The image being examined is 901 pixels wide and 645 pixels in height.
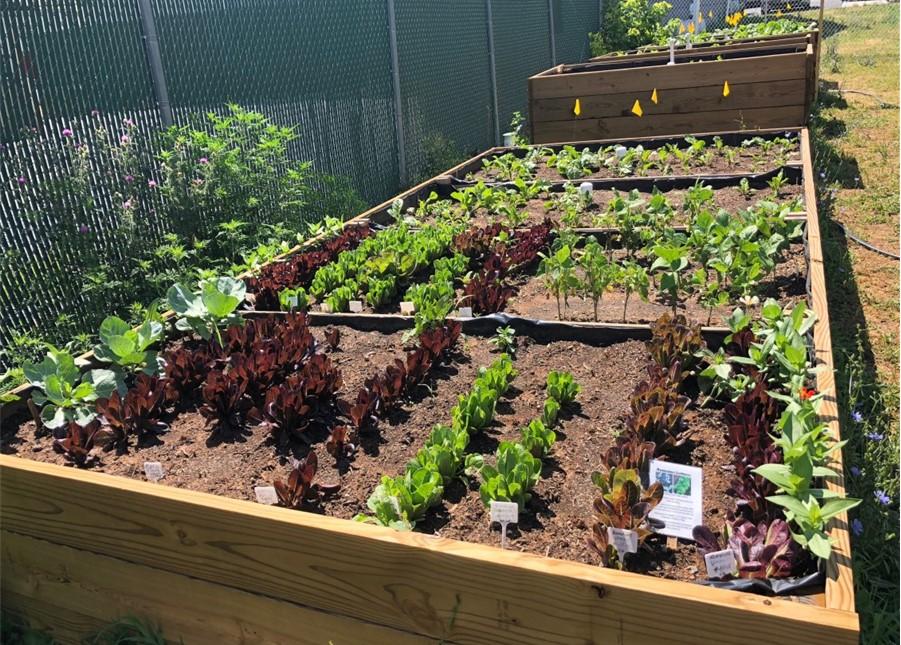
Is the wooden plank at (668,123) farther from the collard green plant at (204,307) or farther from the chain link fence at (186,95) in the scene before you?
the collard green plant at (204,307)

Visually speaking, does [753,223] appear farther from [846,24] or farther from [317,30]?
[846,24]

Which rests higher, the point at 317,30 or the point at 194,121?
the point at 317,30

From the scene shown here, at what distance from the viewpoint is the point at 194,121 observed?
5445 millimetres

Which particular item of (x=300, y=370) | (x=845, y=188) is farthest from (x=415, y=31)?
(x=300, y=370)

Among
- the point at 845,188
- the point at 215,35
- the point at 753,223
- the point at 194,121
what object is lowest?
the point at 845,188

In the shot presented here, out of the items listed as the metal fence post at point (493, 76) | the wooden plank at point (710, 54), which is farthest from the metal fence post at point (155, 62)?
the metal fence post at point (493, 76)

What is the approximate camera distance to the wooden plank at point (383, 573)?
1.46 metres

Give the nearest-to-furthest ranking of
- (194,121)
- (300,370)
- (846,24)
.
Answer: (300,370), (194,121), (846,24)

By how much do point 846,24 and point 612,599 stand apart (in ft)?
91.2

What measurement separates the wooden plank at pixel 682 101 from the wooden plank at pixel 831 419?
4056 millimetres

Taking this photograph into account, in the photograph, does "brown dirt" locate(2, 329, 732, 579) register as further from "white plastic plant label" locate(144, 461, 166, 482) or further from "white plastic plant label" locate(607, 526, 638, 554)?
"white plastic plant label" locate(607, 526, 638, 554)

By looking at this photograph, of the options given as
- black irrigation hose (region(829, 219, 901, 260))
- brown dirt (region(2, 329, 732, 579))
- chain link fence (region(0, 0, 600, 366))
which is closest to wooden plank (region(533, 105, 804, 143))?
chain link fence (region(0, 0, 600, 366))

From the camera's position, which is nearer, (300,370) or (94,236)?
(300,370)

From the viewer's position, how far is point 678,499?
2.00m
